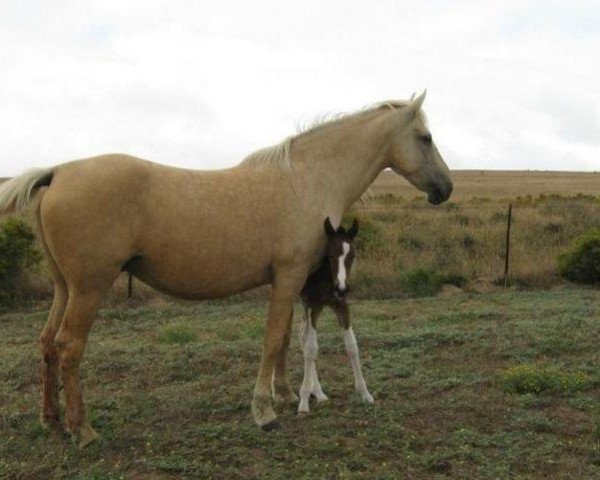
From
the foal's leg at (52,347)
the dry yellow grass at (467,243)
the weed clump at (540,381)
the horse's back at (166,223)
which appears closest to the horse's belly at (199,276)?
the horse's back at (166,223)

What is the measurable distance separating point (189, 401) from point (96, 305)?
1.65 metres

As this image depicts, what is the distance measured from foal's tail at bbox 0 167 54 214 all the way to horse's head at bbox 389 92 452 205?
2.81 meters

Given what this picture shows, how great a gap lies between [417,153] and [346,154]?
0.61 metres

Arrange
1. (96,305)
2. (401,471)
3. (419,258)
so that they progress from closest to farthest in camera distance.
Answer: (401,471), (96,305), (419,258)

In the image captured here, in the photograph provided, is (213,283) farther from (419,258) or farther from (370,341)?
(419,258)

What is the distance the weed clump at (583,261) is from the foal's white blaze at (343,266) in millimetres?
10477

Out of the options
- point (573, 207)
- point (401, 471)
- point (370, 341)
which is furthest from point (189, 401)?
point (573, 207)

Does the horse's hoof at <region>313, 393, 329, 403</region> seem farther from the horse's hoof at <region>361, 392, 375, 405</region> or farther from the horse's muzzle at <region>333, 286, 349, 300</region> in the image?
the horse's muzzle at <region>333, 286, 349, 300</region>

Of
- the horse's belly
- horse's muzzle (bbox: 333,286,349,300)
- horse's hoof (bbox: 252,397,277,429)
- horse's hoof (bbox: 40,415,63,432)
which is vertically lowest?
horse's hoof (bbox: 40,415,63,432)

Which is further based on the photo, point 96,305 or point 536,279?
point 536,279

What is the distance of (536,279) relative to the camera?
15.2 metres

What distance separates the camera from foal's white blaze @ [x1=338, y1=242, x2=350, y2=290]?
5.63 meters

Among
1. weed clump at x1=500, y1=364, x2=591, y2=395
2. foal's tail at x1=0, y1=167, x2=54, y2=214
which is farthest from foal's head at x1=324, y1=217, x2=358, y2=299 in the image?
foal's tail at x1=0, y1=167, x2=54, y2=214

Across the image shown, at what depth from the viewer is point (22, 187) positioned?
17.5 feet
